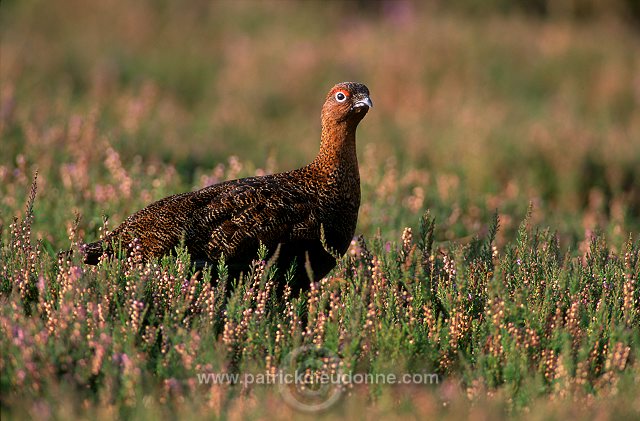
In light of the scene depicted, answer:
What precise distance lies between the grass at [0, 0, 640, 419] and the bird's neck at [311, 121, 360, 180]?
41cm

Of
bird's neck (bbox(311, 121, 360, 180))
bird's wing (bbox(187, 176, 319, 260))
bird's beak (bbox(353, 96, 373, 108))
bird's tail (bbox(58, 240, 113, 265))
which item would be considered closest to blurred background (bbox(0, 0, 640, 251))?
bird's tail (bbox(58, 240, 113, 265))

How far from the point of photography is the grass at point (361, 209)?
3.48m

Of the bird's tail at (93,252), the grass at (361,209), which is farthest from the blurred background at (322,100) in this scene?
the bird's tail at (93,252)

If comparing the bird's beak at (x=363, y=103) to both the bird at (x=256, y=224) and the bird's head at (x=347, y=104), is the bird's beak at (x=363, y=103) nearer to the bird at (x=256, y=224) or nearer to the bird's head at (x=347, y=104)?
the bird's head at (x=347, y=104)

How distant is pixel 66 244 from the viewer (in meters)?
5.53

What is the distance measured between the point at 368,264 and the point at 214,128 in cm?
591

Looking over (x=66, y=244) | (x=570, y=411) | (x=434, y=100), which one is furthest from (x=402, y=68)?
(x=570, y=411)

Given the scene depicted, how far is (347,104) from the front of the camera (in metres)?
4.91

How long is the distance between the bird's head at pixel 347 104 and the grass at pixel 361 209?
0.67 m

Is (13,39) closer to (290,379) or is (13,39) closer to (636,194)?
(636,194)

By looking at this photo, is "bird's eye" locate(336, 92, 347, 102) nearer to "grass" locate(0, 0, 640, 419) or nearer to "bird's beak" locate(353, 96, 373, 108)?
"bird's beak" locate(353, 96, 373, 108)

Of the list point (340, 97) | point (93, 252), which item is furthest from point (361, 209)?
point (93, 252)

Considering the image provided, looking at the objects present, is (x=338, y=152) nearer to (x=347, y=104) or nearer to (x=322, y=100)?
(x=347, y=104)

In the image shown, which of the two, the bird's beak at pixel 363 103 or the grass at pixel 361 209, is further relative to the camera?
the bird's beak at pixel 363 103
